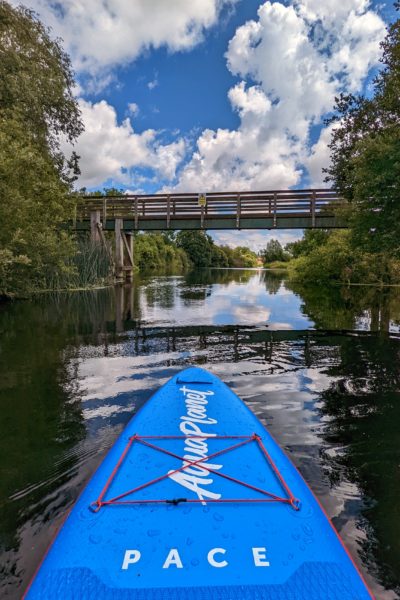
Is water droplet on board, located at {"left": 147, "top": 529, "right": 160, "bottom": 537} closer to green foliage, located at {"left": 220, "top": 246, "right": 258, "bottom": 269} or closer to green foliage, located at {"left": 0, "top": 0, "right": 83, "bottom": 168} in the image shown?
green foliage, located at {"left": 0, "top": 0, "right": 83, "bottom": 168}

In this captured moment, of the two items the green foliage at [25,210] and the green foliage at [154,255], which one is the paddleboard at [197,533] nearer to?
the green foliage at [25,210]

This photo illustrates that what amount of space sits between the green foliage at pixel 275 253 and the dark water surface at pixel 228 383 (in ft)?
287

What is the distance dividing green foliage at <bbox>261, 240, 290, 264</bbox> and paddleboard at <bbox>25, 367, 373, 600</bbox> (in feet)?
313

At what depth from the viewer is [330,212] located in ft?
63.1

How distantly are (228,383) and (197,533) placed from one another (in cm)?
360

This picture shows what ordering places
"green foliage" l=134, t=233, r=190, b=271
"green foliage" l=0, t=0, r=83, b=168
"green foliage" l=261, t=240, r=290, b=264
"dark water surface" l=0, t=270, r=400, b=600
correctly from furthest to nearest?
"green foliage" l=261, t=240, r=290, b=264 < "green foliage" l=134, t=233, r=190, b=271 < "green foliage" l=0, t=0, r=83, b=168 < "dark water surface" l=0, t=270, r=400, b=600

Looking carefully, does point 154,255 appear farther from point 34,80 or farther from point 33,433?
point 33,433

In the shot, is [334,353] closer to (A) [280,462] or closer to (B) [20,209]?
(A) [280,462]

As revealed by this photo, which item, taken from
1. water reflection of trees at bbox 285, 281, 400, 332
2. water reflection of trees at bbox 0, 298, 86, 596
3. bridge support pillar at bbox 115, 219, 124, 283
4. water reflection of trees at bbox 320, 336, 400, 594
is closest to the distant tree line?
water reflection of trees at bbox 285, 281, 400, 332

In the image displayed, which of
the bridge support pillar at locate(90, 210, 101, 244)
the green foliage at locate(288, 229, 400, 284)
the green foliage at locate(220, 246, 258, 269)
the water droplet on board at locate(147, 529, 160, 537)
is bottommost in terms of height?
the water droplet on board at locate(147, 529, 160, 537)

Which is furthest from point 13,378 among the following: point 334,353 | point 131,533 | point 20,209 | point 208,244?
point 208,244

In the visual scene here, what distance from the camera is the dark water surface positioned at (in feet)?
8.68

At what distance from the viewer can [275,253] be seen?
99.8m

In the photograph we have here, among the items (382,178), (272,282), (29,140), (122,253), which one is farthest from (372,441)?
(272,282)
